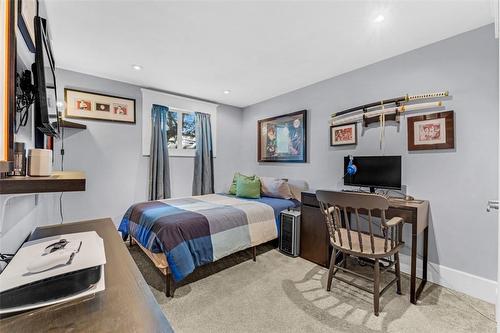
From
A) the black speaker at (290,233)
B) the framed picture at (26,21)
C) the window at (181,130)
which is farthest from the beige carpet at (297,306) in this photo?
the window at (181,130)

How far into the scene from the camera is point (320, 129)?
324cm

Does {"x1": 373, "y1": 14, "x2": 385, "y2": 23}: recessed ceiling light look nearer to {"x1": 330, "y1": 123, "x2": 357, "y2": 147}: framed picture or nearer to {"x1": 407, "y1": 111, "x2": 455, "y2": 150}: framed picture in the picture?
{"x1": 407, "y1": 111, "x2": 455, "y2": 150}: framed picture

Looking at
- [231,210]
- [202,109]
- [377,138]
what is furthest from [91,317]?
[202,109]

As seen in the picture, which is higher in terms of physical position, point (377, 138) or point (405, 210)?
point (377, 138)

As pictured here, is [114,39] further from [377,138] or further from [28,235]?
[377,138]

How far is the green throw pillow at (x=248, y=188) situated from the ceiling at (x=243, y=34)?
5.14ft

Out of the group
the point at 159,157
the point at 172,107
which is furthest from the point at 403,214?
the point at 172,107

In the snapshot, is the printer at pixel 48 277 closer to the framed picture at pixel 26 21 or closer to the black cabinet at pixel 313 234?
the framed picture at pixel 26 21

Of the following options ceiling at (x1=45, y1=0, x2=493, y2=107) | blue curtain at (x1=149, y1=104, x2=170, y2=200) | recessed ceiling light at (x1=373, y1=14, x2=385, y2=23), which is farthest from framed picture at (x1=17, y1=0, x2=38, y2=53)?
blue curtain at (x1=149, y1=104, x2=170, y2=200)

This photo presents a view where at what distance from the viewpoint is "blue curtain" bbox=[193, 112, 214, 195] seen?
401 cm

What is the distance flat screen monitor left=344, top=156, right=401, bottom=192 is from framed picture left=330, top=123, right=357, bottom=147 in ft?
1.13

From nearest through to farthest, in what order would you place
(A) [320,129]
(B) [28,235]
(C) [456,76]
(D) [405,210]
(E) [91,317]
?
(E) [91,317] → (B) [28,235] → (D) [405,210] → (C) [456,76] → (A) [320,129]

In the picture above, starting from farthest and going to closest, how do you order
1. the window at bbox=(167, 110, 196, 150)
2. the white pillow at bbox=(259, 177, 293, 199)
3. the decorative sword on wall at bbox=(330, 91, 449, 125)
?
1. the window at bbox=(167, 110, 196, 150)
2. the white pillow at bbox=(259, 177, 293, 199)
3. the decorative sword on wall at bbox=(330, 91, 449, 125)

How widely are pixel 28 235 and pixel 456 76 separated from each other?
348cm
